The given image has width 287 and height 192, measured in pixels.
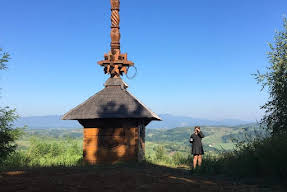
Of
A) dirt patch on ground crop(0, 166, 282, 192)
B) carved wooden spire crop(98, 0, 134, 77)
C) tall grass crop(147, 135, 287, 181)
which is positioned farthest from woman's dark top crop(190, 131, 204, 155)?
carved wooden spire crop(98, 0, 134, 77)

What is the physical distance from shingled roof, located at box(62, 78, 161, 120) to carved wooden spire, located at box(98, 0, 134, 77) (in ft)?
1.83

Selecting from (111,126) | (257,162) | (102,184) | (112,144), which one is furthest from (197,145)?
(102,184)

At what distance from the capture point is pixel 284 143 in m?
8.74

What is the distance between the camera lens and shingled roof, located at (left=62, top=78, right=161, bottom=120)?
Result: 13.4m

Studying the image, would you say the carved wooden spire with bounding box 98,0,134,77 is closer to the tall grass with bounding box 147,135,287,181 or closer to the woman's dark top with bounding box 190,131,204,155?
the woman's dark top with bounding box 190,131,204,155

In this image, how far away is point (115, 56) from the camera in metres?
15.6

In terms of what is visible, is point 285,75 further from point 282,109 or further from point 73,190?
point 73,190

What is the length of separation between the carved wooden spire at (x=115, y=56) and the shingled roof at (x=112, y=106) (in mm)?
557

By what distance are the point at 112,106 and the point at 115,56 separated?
3111 millimetres

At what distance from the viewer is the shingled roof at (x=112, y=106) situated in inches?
529

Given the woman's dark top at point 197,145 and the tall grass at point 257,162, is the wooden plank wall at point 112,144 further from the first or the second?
the tall grass at point 257,162

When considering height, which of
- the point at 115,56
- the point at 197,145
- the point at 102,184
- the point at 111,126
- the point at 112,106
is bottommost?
the point at 102,184

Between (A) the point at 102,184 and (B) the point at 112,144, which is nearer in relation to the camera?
(A) the point at 102,184

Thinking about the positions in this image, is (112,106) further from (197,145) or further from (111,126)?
(197,145)
